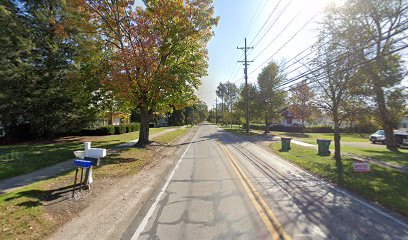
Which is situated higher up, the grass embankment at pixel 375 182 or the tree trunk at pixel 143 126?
the tree trunk at pixel 143 126

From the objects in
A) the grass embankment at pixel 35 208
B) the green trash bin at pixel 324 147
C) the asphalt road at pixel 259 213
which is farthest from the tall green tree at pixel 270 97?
the grass embankment at pixel 35 208

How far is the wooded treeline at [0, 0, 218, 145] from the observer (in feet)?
52.2

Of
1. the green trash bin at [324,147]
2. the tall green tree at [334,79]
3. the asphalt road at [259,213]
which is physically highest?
the tall green tree at [334,79]

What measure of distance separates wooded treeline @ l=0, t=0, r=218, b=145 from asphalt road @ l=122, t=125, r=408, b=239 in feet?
30.1

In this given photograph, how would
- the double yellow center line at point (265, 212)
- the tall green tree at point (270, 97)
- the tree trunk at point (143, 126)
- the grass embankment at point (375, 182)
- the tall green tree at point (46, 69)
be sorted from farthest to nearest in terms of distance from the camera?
the tall green tree at point (270, 97)
the tree trunk at point (143, 126)
the tall green tree at point (46, 69)
the grass embankment at point (375, 182)
the double yellow center line at point (265, 212)

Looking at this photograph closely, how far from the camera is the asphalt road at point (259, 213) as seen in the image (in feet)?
16.2

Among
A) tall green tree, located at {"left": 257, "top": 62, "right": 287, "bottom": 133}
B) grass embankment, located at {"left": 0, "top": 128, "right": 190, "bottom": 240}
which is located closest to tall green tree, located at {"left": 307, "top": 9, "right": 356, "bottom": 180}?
grass embankment, located at {"left": 0, "top": 128, "right": 190, "bottom": 240}

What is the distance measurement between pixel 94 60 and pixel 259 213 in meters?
16.6

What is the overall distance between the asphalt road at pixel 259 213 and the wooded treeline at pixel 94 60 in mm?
9188

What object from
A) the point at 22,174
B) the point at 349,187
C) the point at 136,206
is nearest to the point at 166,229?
the point at 136,206

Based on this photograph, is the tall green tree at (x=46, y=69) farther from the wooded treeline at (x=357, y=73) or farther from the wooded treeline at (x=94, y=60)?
the wooded treeline at (x=357, y=73)

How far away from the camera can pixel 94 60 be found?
1802 cm

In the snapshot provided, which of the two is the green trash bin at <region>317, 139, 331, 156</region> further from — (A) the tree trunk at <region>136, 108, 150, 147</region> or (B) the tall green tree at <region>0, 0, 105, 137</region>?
(B) the tall green tree at <region>0, 0, 105, 137</region>

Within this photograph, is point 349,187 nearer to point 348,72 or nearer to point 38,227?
point 348,72
